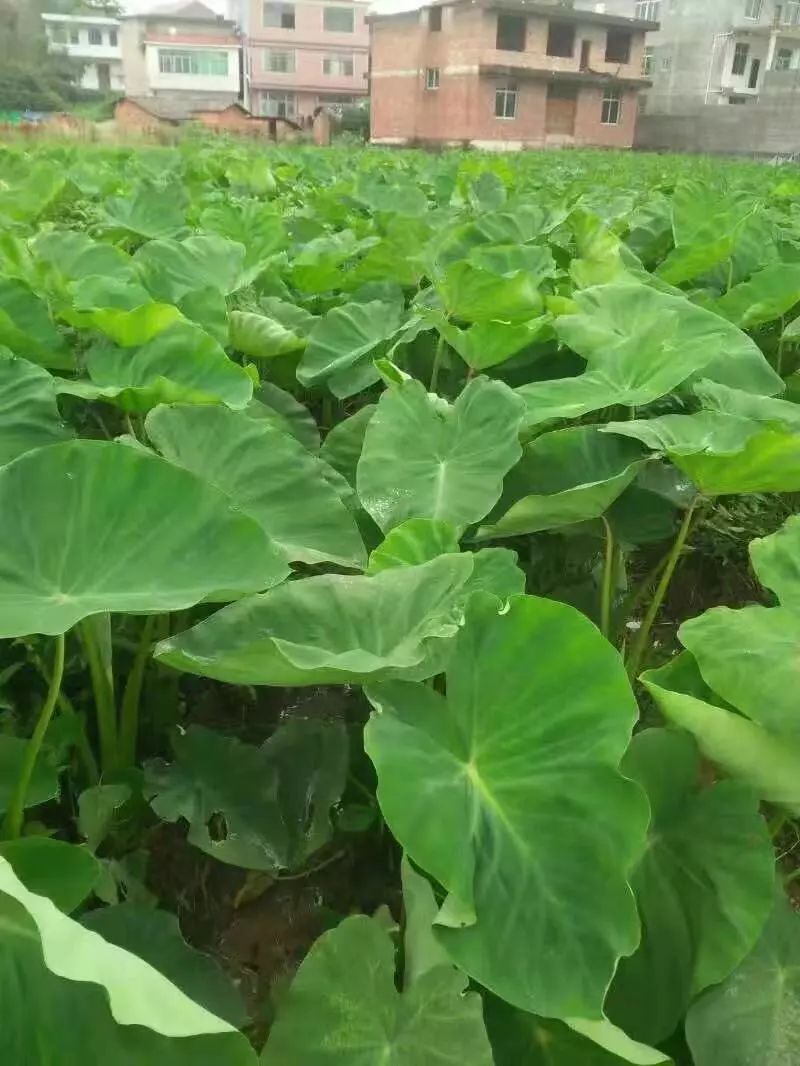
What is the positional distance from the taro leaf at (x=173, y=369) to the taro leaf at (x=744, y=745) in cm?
53

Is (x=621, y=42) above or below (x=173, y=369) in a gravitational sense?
above

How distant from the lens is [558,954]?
0.52 metres

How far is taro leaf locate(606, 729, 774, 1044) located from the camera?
0.59 m

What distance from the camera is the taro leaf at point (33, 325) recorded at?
1072 mm

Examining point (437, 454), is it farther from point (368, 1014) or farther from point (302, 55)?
point (302, 55)

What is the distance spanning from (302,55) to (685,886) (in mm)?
37534

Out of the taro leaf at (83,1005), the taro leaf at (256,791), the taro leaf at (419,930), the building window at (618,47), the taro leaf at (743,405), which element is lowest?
the taro leaf at (256,791)

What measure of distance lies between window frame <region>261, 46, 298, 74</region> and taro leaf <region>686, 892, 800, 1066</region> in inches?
1458

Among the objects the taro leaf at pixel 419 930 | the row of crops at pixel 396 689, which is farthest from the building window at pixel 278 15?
the taro leaf at pixel 419 930

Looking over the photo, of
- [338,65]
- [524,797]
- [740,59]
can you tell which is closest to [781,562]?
[524,797]

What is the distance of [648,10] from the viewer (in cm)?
2942

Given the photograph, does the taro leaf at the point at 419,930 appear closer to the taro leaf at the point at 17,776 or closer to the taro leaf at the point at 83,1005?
the taro leaf at the point at 83,1005

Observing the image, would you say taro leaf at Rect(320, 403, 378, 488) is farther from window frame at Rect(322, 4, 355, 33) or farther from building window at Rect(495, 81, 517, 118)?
window frame at Rect(322, 4, 355, 33)

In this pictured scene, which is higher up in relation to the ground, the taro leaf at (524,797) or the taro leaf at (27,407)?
the taro leaf at (27,407)
